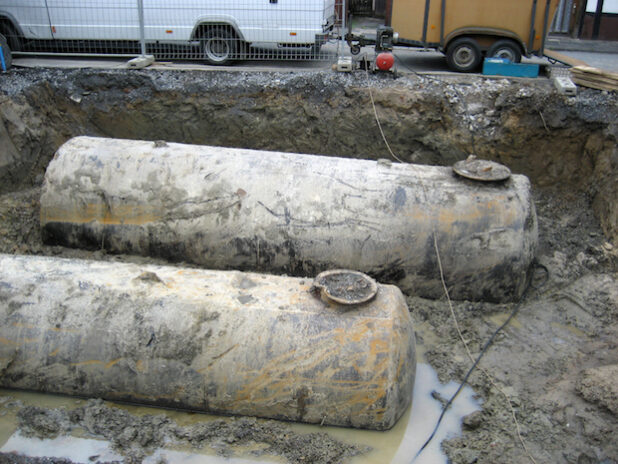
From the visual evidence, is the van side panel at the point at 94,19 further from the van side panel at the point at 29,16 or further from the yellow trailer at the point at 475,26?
the yellow trailer at the point at 475,26

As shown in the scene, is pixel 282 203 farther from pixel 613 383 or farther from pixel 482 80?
pixel 482 80

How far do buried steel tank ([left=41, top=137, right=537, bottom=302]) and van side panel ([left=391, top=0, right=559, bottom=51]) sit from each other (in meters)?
4.43

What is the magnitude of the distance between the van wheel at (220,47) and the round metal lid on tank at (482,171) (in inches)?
194

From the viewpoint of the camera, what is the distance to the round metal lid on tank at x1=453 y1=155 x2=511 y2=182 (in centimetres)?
525

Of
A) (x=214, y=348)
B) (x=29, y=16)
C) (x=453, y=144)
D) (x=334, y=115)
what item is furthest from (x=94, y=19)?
(x=214, y=348)

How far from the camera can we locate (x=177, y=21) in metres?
8.77

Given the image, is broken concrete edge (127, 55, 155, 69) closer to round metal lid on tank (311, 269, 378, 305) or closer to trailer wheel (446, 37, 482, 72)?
trailer wheel (446, 37, 482, 72)

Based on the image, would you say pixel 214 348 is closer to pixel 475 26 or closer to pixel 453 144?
pixel 453 144

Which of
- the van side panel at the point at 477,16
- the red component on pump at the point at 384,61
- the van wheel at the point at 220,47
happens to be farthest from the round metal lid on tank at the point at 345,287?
the van side panel at the point at 477,16

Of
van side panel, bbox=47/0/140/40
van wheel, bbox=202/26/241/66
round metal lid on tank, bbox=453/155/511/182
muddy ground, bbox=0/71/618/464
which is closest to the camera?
muddy ground, bbox=0/71/618/464

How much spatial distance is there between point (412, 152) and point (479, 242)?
8.80 feet

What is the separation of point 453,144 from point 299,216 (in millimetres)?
3160

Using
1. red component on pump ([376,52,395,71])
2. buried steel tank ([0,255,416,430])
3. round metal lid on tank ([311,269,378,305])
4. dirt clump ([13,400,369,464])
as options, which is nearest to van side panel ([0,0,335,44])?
red component on pump ([376,52,395,71])

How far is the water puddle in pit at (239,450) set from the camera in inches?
144
